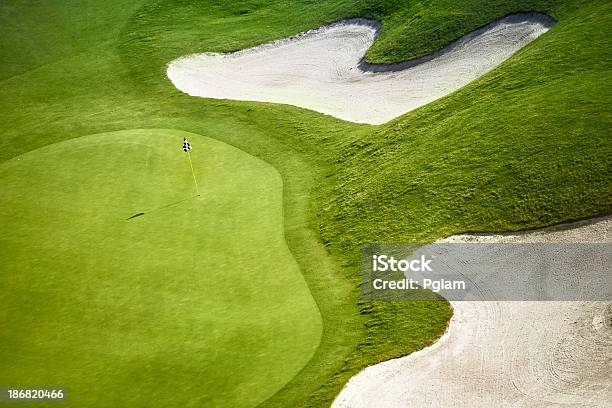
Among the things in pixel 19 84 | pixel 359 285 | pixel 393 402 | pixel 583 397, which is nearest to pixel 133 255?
pixel 359 285

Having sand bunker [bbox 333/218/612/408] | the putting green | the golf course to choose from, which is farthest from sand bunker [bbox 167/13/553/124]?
sand bunker [bbox 333/218/612/408]

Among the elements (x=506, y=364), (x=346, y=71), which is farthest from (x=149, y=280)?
(x=346, y=71)

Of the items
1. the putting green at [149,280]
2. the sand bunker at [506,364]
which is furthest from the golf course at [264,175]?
the sand bunker at [506,364]

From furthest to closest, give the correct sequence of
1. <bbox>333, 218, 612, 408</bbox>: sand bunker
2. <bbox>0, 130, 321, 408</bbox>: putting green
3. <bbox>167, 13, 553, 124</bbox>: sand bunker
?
<bbox>167, 13, 553, 124</bbox>: sand bunker, <bbox>0, 130, 321, 408</bbox>: putting green, <bbox>333, 218, 612, 408</bbox>: sand bunker

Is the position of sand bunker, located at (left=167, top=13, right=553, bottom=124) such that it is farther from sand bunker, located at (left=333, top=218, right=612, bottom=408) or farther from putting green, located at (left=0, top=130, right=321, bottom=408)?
sand bunker, located at (left=333, top=218, right=612, bottom=408)

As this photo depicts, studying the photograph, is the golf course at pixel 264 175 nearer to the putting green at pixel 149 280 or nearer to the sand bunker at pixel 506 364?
the putting green at pixel 149 280

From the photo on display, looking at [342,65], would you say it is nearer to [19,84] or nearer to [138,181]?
[138,181]
